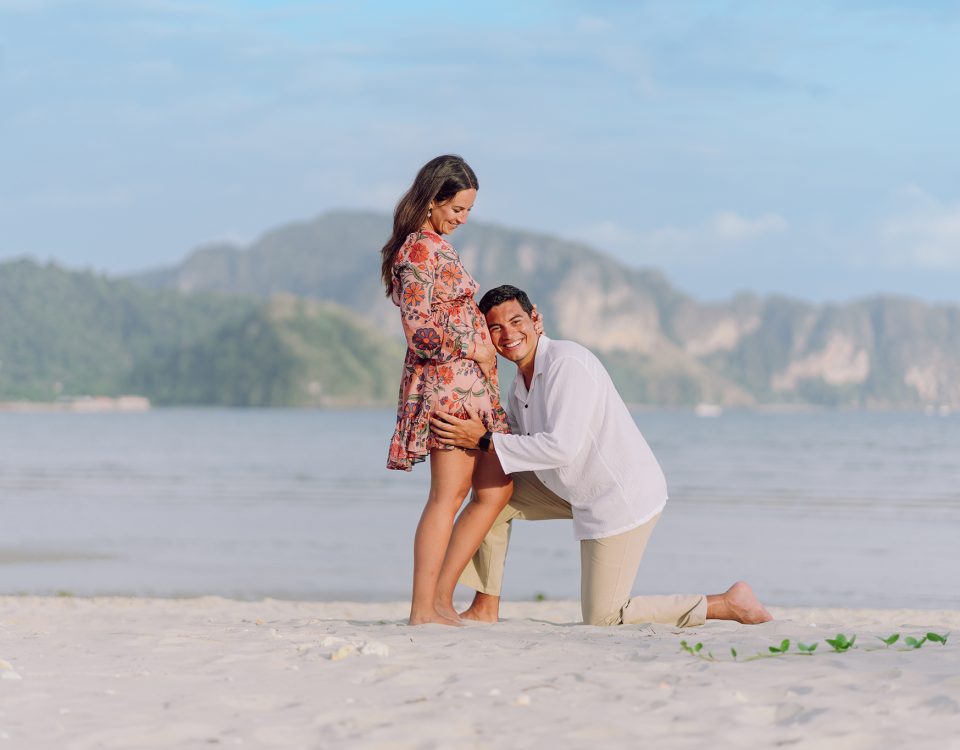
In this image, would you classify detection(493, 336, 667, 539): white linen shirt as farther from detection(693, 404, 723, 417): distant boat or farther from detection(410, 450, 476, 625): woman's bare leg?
detection(693, 404, 723, 417): distant boat

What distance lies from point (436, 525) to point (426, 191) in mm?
1497

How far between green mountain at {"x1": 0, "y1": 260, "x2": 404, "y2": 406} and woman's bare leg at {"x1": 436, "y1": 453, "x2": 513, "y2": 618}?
119065 millimetres

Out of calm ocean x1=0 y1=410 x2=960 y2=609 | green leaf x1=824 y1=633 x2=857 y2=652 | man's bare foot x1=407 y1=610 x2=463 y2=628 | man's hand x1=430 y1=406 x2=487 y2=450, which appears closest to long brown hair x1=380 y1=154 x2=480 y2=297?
man's hand x1=430 y1=406 x2=487 y2=450

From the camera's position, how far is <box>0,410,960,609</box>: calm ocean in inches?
398

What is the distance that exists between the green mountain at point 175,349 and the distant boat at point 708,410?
34.7 metres

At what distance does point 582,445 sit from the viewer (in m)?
5.23

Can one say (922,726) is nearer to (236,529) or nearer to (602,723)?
(602,723)

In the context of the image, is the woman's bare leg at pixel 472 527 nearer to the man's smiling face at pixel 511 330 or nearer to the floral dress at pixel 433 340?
the floral dress at pixel 433 340

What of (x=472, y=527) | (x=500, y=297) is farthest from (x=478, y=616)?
(x=500, y=297)

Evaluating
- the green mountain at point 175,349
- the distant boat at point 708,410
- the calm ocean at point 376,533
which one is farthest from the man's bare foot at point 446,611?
the distant boat at point 708,410

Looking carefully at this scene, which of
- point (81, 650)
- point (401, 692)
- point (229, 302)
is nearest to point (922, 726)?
point (401, 692)

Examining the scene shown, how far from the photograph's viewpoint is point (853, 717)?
3410 mm

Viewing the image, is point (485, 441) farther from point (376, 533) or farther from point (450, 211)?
point (376, 533)

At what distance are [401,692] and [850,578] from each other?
7.76 metres
